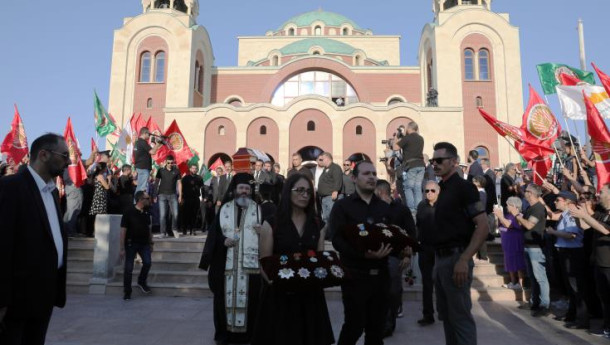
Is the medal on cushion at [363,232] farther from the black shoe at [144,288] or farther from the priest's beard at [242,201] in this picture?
the black shoe at [144,288]

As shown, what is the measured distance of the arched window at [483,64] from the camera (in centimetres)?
3119

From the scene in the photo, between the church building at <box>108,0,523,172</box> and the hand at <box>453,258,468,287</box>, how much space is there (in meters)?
21.8

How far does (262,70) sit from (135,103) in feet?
34.1

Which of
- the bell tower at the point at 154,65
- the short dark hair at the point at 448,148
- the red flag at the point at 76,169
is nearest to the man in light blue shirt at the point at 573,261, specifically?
the short dark hair at the point at 448,148

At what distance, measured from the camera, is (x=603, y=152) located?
7.18 meters

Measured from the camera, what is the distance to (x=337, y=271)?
10.2 ft

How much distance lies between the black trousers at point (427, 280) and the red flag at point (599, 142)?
3.40 m

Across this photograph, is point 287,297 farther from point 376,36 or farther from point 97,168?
point 376,36

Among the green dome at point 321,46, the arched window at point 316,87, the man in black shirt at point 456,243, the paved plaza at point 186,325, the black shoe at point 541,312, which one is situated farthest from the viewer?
the green dome at point 321,46

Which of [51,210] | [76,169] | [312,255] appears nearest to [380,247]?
[312,255]

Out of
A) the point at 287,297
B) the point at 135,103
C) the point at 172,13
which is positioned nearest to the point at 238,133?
the point at 135,103

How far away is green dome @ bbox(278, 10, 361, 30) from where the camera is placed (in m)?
46.1

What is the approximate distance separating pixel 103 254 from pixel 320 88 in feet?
89.2

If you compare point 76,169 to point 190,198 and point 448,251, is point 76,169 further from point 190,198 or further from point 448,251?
point 448,251
